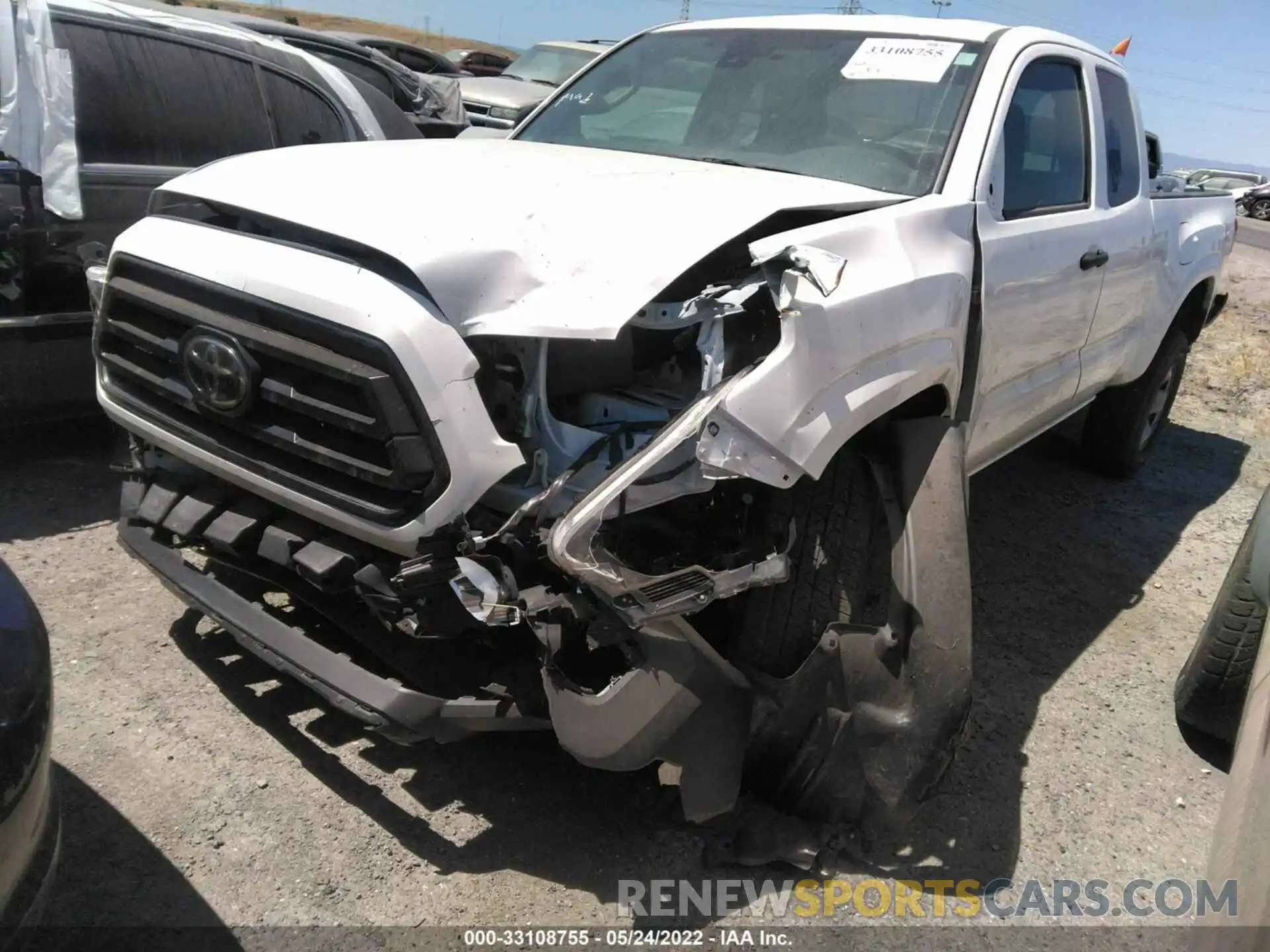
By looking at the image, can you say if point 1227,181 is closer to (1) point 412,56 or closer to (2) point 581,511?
(1) point 412,56

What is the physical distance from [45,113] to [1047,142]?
149 inches

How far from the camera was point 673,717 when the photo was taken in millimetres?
2293

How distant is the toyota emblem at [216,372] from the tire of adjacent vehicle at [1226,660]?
300cm

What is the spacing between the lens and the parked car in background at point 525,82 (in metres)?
10.9

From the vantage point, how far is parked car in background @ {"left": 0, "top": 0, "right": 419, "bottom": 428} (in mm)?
3785

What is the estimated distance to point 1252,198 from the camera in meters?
26.4

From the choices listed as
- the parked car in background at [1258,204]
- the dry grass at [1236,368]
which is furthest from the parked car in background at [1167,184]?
the parked car in background at [1258,204]

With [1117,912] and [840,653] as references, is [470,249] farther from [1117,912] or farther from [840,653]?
[1117,912]

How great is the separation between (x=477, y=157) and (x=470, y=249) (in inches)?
32.0

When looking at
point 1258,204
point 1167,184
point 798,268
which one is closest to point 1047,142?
point 1167,184

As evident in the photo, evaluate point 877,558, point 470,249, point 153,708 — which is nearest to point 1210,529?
point 877,558

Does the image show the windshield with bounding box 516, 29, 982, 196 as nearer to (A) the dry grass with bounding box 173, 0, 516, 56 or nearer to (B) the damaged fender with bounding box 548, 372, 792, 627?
Answer: (B) the damaged fender with bounding box 548, 372, 792, 627

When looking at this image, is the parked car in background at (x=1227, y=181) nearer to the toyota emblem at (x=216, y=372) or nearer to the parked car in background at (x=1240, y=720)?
the parked car in background at (x=1240, y=720)

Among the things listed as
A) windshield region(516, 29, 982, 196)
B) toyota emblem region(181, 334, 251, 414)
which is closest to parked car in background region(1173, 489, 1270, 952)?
windshield region(516, 29, 982, 196)
